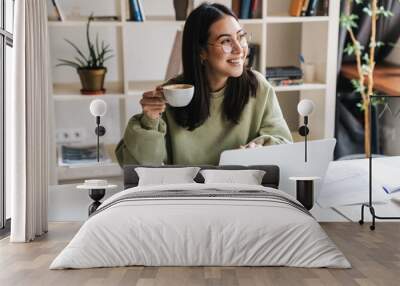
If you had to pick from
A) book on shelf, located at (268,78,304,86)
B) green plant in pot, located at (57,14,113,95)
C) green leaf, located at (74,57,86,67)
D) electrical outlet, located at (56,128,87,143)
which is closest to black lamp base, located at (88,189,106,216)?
electrical outlet, located at (56,128,87,143)

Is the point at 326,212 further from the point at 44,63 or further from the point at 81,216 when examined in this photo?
the point at 44,63

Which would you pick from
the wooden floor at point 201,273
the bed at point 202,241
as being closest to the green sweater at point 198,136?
the wooden floor at point 201,273

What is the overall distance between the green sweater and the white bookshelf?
0.20 metres

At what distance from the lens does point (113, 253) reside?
3984 mm

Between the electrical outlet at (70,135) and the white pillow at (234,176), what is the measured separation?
40.7 inches

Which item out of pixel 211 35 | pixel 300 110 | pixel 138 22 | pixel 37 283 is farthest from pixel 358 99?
pixel 37 283

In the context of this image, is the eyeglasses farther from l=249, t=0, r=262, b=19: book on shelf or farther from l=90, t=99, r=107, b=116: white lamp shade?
l=90, t=99, r=107, b=116: white lamp shade

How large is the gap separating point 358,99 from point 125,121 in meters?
1.98

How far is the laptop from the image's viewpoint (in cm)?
543

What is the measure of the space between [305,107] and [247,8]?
2.94 feet

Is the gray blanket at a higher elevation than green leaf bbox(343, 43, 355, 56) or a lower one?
lower

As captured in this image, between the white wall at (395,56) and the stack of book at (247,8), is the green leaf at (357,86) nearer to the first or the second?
the white wall at (395,56)

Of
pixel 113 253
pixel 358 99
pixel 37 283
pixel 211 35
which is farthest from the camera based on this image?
pixel 358 99

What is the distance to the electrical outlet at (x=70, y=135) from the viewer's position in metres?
5.52
